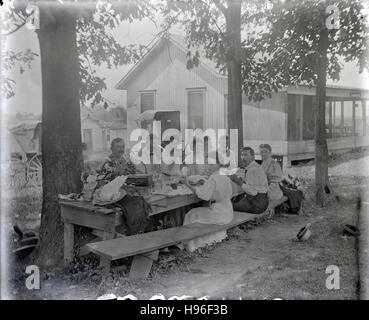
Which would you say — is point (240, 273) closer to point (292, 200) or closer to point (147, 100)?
point (292, 200)

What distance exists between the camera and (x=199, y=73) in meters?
12.3

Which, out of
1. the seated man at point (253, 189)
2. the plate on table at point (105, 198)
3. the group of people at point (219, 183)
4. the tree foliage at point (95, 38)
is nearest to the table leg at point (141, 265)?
the plate on table at point (105, 198)

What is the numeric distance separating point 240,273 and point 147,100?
16.2 feet

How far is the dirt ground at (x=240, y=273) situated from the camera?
4414 mm

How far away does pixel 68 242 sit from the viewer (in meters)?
5.21

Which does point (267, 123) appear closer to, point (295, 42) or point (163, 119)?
point (163, 119)

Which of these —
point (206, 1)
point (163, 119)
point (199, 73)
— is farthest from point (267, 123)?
point (206, 1)

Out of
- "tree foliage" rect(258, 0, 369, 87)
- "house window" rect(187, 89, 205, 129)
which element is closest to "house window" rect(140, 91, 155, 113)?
"house window" rect(187, 89, 205, 129)

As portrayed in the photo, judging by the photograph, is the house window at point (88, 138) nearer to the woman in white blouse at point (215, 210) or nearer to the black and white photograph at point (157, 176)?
the black and white photograph at point (157, 176)

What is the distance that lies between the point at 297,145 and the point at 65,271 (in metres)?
9.51

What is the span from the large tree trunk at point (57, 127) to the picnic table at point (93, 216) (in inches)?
6.8

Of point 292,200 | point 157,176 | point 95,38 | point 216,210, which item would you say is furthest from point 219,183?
point 95,38
